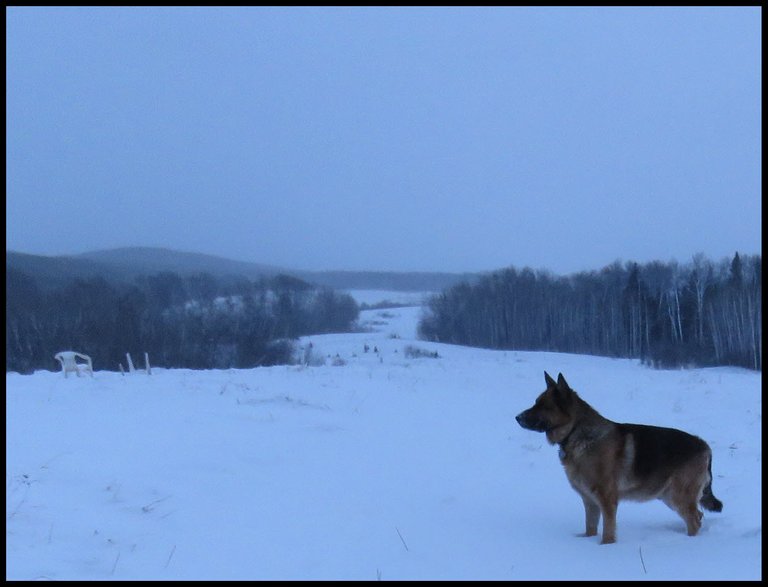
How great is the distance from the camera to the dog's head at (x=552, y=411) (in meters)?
5.41

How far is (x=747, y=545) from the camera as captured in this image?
436cm

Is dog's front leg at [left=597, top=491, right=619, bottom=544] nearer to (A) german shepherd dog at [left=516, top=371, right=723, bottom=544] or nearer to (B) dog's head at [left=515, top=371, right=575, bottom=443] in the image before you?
(A) german shepherd dog at [left=516, top=371, right=723, bottom=544]

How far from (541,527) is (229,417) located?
499cm

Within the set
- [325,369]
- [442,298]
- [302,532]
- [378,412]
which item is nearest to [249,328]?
[442,298]

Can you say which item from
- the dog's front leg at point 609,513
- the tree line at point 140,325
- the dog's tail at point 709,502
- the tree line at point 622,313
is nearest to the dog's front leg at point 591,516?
the dog's front leg at point 609,513

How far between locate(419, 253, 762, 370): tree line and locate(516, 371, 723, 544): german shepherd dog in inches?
1403

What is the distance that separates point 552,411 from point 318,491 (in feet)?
8.19

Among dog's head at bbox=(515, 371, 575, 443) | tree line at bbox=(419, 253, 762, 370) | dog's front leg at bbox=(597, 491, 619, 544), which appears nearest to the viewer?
dog's front leg at bbox=(597, 491, 619, 544)

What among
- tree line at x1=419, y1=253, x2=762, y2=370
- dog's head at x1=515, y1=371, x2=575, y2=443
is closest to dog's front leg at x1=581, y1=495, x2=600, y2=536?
dog's head at x1=515, y1=371, x2=575, y2=443

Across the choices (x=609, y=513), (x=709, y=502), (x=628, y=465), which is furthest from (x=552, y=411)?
(x=709, y=502)

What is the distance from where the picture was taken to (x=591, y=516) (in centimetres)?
533

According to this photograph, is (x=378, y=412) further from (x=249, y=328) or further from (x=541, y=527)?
(x=249, y=328)

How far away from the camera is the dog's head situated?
5406mm

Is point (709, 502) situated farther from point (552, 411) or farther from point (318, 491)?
point (318, 491)
